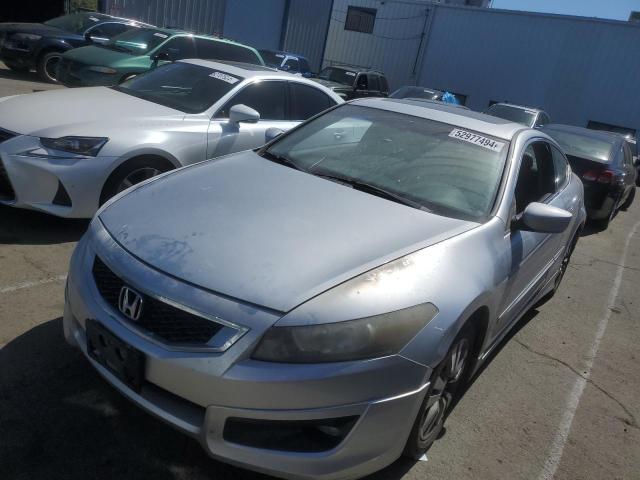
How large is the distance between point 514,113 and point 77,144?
12379 mm

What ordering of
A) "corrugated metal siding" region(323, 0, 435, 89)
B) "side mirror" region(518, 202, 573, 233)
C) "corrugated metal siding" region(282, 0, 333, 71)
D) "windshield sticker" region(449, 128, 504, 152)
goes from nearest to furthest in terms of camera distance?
"side mirror" region(518, 202, 573, 233) → "windshield sticker" region(449, 128, 504, 152) → "corrugated metal siding" region(282, 0, 333, 71) → "corrugated metal siding" region(323, 0, 435, 89)

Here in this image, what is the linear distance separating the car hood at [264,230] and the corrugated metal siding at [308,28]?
2012cm

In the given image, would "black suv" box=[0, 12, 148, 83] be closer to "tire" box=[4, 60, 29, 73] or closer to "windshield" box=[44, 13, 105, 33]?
"tire" box=[4, 60, 29, 73]

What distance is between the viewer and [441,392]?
258 cm

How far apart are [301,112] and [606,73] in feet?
66.0

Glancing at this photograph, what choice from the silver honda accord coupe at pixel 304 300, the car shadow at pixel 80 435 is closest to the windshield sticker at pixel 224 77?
the silver honda accord coupe at pixel 304 300

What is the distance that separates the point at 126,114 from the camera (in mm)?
4672

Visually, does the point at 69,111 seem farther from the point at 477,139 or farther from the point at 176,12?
the point at 176,12

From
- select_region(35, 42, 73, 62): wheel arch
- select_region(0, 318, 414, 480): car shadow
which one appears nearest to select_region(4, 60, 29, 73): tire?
select_region(35, 42, 73, 62): wheel arch

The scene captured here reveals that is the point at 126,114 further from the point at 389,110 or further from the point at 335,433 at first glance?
the point at 335,433

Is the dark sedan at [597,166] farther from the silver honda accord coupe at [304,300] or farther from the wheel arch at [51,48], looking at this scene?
the wheel arch at [51,48]

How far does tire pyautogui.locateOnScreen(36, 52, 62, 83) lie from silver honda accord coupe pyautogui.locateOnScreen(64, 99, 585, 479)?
10.3m

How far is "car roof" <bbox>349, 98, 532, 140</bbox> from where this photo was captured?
3.58m

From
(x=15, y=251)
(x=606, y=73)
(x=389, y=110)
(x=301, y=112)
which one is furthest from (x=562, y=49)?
(x=15, y=251)
